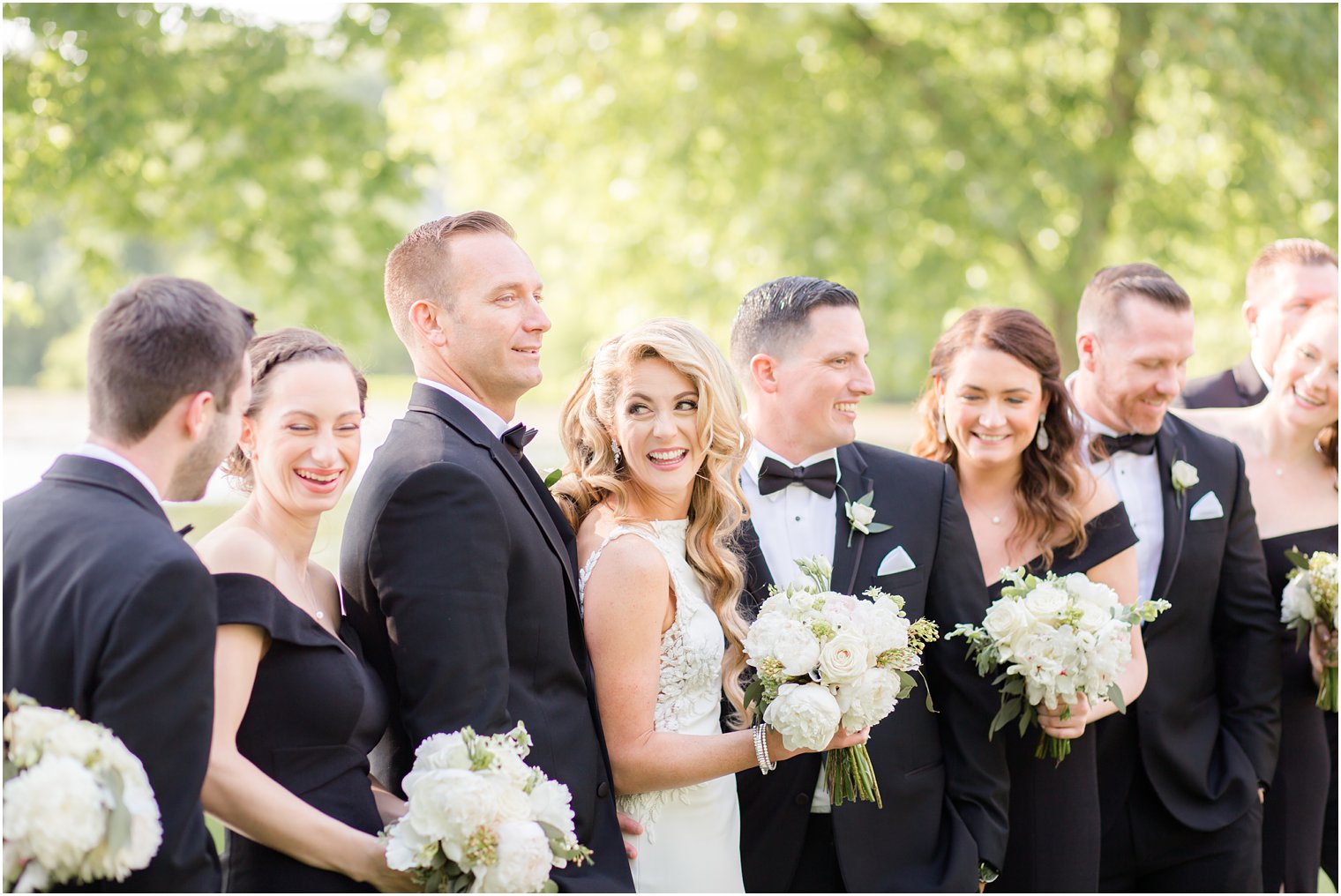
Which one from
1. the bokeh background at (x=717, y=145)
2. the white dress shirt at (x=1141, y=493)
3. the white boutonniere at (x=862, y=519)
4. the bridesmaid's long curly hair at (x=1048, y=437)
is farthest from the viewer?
the bokeh background at (x=717, y=145)

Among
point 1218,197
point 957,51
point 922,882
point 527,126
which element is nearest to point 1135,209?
point 1218,197

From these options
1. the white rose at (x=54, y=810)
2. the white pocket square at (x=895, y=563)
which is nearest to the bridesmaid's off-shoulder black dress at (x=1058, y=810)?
the white pocket square at (x=895, y=563)

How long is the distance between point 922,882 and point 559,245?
15.4 meters

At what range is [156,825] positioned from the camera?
8.51 feet

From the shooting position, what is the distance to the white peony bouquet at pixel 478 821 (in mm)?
2904

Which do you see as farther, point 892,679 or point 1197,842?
point 1197,842

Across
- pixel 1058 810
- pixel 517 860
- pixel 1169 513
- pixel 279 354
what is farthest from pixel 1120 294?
pixel 517 860

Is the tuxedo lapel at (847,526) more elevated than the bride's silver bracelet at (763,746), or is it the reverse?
the tuxedo lapel at (847,526)

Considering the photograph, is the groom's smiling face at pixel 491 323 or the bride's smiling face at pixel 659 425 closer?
the groom's smiling face at pixel 491 323

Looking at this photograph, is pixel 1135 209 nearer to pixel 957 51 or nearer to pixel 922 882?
pixel 957 51

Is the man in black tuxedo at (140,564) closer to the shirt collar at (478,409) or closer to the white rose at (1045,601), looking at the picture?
the shirt collar at (478,409)

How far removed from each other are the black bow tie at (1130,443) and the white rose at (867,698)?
6.74ft

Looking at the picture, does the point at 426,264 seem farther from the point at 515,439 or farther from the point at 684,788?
the point at 684,788

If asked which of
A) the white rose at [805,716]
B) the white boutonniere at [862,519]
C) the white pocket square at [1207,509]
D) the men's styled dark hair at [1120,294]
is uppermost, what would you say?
the men's styled dark hair at [1120,294]
